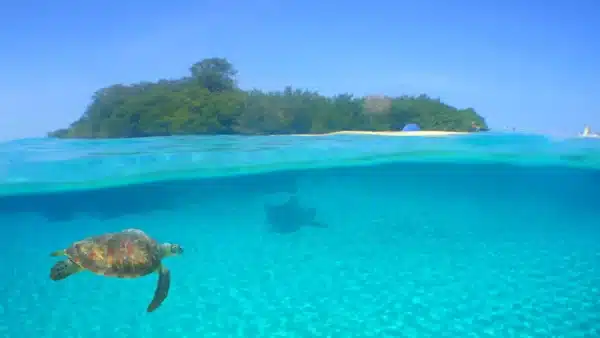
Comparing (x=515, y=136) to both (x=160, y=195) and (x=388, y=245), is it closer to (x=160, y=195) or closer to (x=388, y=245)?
(x=388, y=245)

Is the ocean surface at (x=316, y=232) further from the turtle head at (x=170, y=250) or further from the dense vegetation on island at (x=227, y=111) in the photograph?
the turtle head at (x=170, y=250)

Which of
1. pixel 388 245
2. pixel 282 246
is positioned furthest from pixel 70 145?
pixel 388 245

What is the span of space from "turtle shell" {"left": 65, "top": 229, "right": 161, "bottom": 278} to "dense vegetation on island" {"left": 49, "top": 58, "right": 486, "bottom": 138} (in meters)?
11.5

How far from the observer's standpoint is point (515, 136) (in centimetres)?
1844

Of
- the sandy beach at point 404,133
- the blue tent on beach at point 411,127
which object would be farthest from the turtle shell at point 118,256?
the blue tent on beach at point 411,127

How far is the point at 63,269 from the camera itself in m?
5.51

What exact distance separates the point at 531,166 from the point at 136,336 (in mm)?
19600

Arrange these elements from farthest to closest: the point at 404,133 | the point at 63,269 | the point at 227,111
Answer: the point at 404,133 → the point at 227,111 → the point at 63,269

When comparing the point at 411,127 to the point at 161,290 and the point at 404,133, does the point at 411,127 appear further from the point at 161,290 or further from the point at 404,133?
the point at 161,290

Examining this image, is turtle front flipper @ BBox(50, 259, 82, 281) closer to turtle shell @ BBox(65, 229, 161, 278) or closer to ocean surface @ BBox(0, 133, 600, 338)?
turtle shell @ BBox(65, 229, 161, 278)

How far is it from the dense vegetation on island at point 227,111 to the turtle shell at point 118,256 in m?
11.5

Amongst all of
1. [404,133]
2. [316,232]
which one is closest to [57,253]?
[316,232]

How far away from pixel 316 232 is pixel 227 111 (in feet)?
21.2

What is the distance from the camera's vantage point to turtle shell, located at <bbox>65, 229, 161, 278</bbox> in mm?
5633
